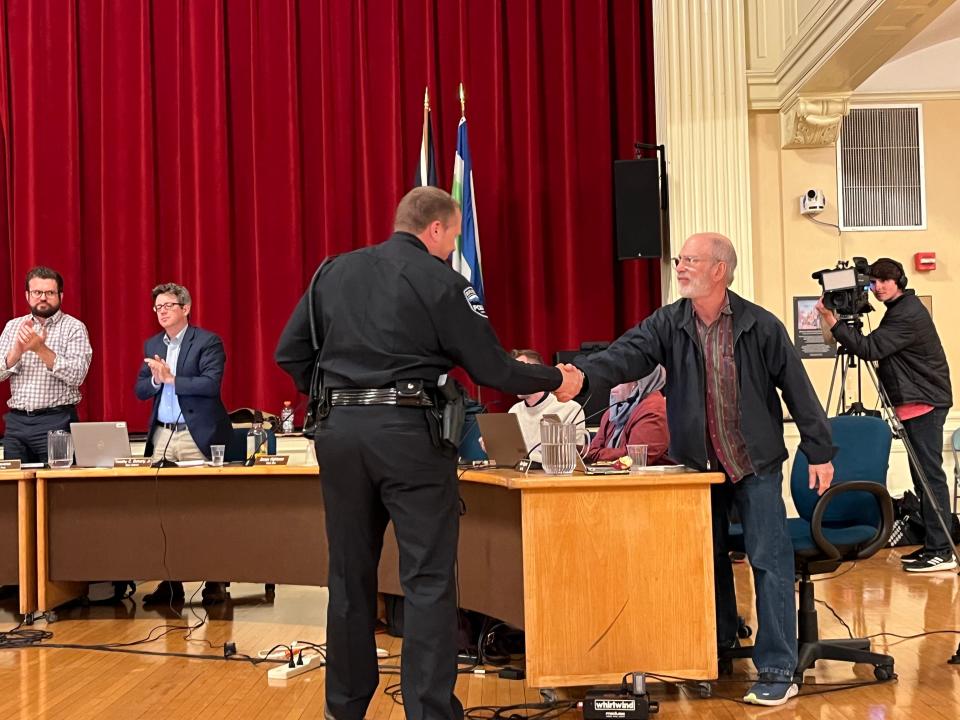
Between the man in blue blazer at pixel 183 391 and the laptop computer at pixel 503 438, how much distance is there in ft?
5.25

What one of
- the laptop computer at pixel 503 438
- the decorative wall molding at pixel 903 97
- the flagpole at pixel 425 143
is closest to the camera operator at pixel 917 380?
the laptop computer at pixel 503 438

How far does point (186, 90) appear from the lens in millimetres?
7773

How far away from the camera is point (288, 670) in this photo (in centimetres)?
370

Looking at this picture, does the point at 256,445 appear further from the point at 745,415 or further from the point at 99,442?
the point at 745,415

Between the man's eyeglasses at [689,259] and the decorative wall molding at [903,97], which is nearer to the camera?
the man's eyeglasses at [689,259]

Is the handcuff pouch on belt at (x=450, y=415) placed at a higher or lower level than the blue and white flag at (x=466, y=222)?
lower

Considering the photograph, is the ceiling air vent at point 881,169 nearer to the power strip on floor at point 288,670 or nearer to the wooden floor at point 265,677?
the wooden floor at point 265,677

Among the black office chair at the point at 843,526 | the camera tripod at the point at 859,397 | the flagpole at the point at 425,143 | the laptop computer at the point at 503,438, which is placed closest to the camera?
the black office chair at the point at 843,526

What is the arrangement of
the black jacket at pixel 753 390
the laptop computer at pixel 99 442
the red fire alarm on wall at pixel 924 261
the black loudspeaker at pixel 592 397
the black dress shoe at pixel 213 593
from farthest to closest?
1. the red fire alarm on wall at pixel 924 261
2. the black loudspeaker at pixel 592 397
3. the black dress shoe at pixel 213 593
4. the laptop computer at pixel 99 442
5. the black jacket at pixel 753 390

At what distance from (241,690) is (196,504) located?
4.65 ft

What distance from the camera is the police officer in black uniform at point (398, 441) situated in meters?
2.80

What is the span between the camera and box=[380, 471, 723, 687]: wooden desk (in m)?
3.25

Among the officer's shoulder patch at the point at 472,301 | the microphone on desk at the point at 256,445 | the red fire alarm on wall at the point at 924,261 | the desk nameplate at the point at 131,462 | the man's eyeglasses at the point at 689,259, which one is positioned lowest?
the desk nameplate at the point at 131,462

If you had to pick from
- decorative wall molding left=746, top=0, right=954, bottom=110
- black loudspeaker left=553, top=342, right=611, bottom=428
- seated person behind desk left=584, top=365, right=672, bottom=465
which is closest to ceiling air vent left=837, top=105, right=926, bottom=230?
decorative wall molding left=746, top=0, right=954, bottom=110
